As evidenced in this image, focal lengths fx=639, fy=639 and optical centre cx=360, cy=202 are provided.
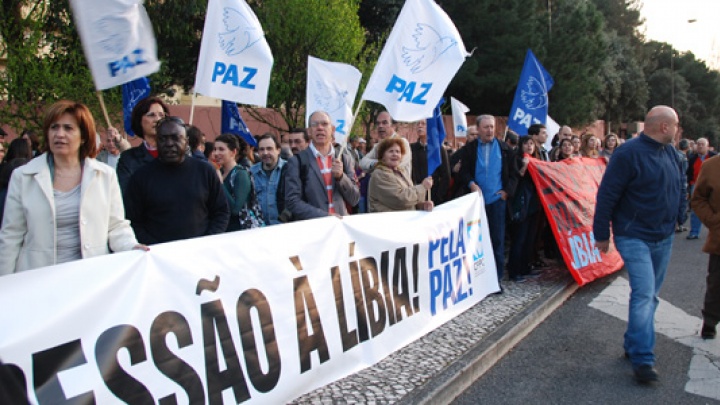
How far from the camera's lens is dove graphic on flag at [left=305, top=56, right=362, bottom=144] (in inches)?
323

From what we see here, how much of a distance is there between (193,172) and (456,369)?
2.28 meters

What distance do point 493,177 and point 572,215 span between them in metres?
1.41

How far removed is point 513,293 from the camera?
23.3 feet

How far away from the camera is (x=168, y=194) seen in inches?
160

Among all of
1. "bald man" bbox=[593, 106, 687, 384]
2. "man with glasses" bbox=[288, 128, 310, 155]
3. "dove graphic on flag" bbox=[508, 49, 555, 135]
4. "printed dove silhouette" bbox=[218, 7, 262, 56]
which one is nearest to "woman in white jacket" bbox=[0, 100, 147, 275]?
"printed dove silhouette" bbox=[218, 7, 262, 56]

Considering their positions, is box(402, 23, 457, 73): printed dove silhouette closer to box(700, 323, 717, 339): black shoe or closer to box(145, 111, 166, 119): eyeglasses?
box(145, 111, 166, 119): eyeglasses

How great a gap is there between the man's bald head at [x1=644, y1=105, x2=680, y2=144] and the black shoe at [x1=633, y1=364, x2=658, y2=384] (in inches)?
66.3

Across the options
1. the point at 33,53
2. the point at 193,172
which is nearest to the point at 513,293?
the point at 193,172

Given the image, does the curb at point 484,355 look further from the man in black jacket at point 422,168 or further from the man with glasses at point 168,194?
the man in black jacket at point 422,168

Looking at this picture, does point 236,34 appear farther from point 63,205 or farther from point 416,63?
point 63,205

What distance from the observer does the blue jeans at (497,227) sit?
738 centimetres

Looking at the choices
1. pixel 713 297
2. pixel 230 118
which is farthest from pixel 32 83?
pixel 713 297

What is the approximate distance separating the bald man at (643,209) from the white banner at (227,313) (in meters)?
1.59

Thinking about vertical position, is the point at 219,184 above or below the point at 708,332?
above
